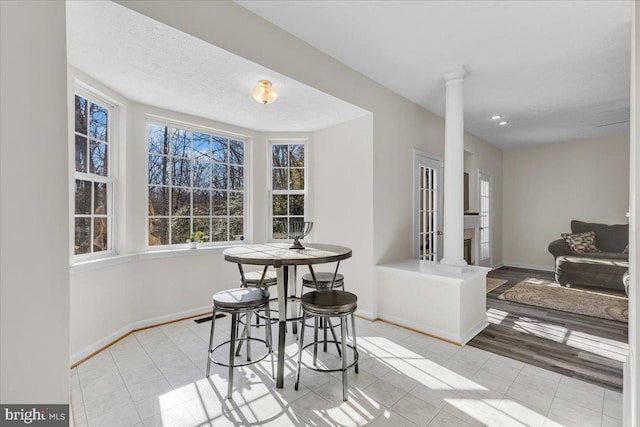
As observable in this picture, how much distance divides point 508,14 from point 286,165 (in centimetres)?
296

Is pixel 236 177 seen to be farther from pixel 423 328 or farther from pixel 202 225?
pixel 423 328

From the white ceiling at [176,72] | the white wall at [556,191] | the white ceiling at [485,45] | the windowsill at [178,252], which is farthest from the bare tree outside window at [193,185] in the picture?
the white wall at [556,191]

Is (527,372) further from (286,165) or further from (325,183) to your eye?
(286,165)

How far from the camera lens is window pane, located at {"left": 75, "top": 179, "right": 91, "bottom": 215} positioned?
8.45 ft

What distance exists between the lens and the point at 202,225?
3.67 metres

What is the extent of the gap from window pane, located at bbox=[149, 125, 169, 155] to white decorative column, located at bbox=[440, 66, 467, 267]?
10.6ft

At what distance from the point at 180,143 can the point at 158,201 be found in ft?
2.48

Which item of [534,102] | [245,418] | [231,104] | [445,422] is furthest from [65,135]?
→ [534,102]

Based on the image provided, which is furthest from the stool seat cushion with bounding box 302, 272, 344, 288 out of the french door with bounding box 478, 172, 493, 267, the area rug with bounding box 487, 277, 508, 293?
the french door with bounding box 478, 172, 493, 267

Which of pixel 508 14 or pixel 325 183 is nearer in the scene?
pixel 508 14

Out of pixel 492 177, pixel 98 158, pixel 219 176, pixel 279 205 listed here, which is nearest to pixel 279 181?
pixel 279 205

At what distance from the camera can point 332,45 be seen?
2.73 meters

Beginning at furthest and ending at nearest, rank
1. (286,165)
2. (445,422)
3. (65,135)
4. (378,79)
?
(286,165), (378,79), (445,422), (65,135)

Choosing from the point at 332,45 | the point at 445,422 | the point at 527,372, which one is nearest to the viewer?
the point at 445,422
